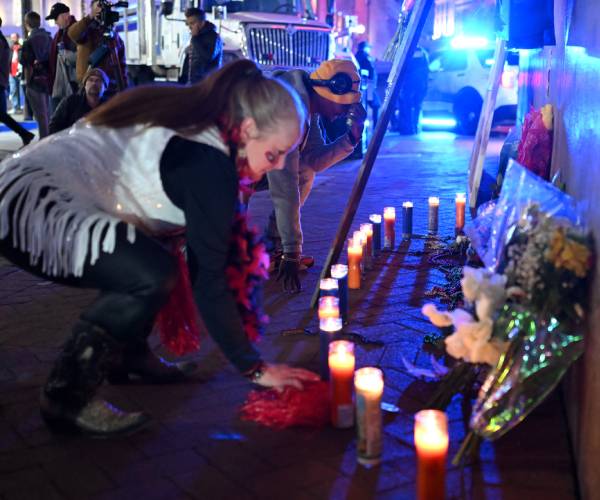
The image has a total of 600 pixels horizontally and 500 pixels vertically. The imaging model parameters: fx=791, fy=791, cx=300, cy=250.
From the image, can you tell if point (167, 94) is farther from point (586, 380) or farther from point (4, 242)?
point (586, 380)

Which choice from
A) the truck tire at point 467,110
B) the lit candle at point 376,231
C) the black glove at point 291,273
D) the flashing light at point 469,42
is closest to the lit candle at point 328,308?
the black glove at point 291,273

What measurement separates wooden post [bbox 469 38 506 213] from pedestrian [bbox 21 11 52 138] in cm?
639

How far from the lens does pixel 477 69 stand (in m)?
15.5

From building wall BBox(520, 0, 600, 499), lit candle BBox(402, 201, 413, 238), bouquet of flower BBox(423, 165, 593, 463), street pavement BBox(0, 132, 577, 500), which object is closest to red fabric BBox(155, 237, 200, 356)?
street pavement BBox(0, 132, 577, 500)

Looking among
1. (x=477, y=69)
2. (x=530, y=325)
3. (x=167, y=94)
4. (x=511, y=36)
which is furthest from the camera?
(x=477, y=69)

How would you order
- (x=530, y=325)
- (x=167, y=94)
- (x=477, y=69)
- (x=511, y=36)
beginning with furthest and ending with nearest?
(x=477, y=69) → (x=511, y=36) → (x=167, y=94) → (x=530, y=325)

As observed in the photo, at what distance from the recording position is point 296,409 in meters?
3.01

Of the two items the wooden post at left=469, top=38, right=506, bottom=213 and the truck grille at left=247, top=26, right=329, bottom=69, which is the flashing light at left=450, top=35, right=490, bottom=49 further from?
the wooden post at left=469, top=38, right=506, bottom=213

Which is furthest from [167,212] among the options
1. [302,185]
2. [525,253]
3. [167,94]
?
[302,185]

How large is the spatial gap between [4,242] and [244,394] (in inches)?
46.6

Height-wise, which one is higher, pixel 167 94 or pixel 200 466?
pixel 167 94

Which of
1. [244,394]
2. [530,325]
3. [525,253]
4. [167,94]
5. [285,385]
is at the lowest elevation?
[244,394]

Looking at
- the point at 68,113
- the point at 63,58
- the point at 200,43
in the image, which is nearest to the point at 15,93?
the point at 200,43

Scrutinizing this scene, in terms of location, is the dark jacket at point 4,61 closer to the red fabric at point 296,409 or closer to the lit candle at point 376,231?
the lit candle at point 376,231
